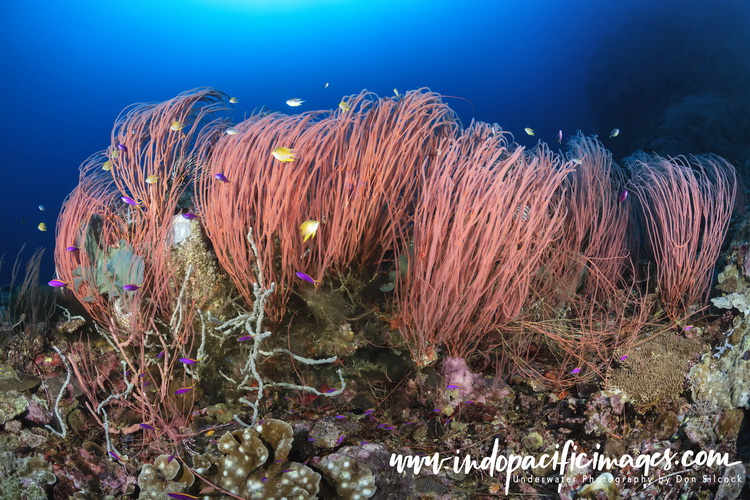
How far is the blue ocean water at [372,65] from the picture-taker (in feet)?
52.4

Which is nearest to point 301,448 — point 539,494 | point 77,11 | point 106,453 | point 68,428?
point 106,453

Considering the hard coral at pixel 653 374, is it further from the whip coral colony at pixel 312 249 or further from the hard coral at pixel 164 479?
the hard coral at pixel 164 479

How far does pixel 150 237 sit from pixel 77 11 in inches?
2337

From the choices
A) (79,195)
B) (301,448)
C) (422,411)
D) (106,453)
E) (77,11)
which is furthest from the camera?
(77,11)

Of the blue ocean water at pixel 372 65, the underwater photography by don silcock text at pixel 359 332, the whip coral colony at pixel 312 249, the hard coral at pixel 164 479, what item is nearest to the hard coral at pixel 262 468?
the underwater photography by don silcock text at pixel 359 332

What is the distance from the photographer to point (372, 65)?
54.2m

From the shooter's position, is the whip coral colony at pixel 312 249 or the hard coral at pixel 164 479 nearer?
the hard coral at pixel 164 479

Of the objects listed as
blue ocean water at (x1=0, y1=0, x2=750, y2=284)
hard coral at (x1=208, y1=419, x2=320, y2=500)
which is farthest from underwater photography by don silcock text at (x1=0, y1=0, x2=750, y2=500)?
blue ocean water at (x1=0, y1=0, x2=750, y2=284)

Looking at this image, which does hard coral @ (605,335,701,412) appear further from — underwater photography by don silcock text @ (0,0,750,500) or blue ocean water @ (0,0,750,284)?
blue ocean water @ (0,0,750,284)

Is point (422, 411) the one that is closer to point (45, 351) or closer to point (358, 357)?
point (358, 357)

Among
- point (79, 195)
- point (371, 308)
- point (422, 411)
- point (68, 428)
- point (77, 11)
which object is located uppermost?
point (77, 11)

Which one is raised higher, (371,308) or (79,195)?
(79,195)

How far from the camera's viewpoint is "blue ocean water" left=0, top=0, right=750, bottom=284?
16.0 meters

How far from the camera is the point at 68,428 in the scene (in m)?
2.53
